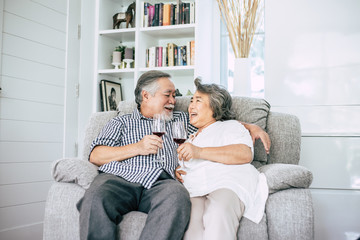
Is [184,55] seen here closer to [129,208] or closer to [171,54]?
[171,54]

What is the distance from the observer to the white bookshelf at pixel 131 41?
124 inches

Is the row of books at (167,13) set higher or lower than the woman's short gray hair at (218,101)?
higher

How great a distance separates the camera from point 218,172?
160 centimetres

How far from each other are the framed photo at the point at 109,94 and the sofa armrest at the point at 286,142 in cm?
181

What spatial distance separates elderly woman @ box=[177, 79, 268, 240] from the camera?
4.48 ft

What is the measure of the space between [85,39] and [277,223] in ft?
8.84

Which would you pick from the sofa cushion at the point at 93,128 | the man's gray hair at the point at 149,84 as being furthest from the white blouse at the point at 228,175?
the sofa cushion at the point at 93,128

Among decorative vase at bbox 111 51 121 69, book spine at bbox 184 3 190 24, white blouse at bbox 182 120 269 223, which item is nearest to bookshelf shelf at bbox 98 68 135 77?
decorative vase at bbox 111 51 121 69

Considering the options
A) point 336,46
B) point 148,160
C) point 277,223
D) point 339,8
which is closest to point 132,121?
point 148,160

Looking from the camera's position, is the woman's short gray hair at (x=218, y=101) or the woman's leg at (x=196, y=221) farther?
the woman's short gray hair at (x=218, y=101)

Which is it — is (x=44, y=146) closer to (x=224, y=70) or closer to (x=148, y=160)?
(x=148, y=160)

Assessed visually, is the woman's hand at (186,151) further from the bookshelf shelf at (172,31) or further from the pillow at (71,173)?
the bookshelf shelf at (172,31)

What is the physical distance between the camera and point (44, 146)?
2.89 m

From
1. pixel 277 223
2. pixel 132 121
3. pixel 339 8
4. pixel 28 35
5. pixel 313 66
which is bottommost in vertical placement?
pixel 277 223
